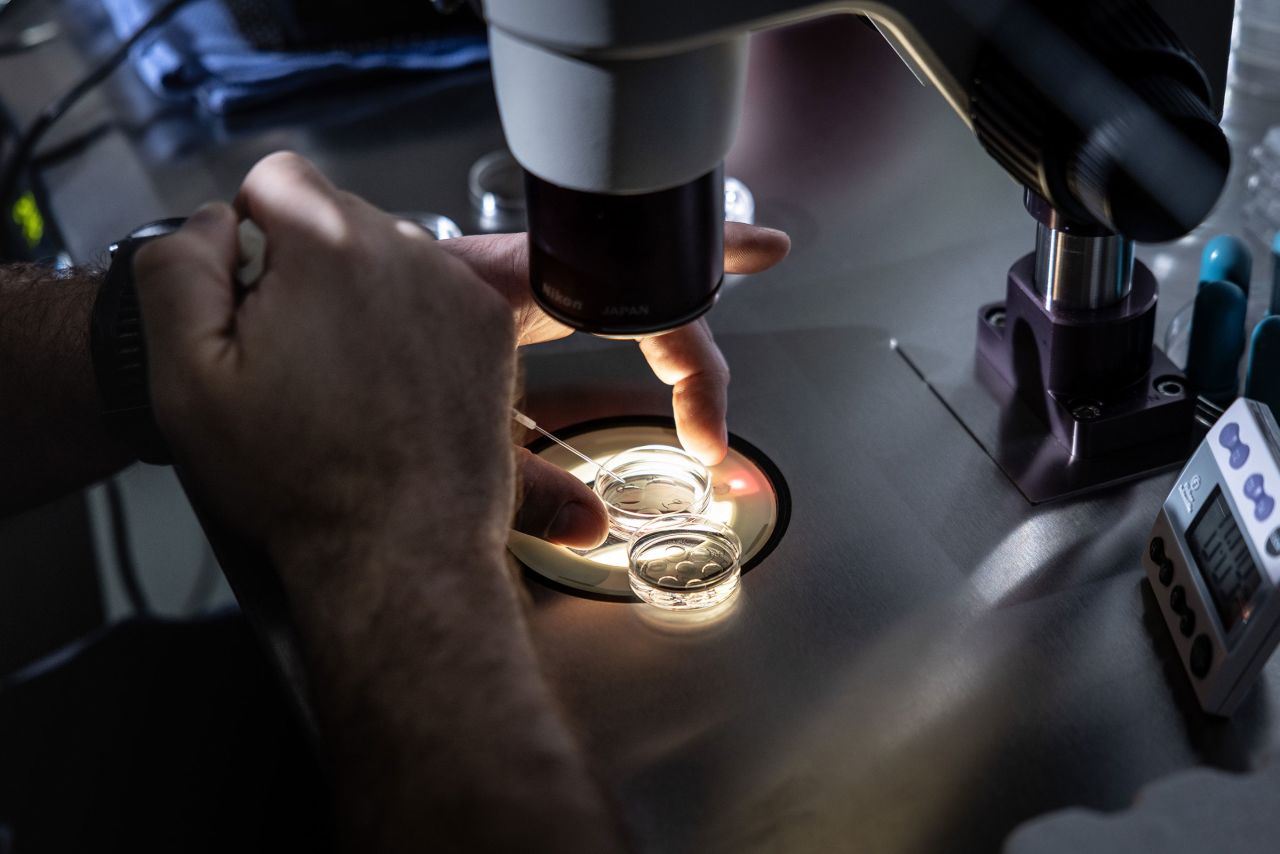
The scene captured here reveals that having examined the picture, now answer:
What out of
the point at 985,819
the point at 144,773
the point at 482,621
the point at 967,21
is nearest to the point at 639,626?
the point at 482,621

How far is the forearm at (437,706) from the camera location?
0.64 metres

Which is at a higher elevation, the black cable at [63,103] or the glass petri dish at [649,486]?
the black cable at [63,103]

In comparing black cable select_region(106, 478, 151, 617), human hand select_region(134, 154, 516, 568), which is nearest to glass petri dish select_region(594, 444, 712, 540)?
human hand select_region(134, 154, 516, 568)

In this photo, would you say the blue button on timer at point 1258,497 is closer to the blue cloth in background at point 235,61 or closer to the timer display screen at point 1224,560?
the timer display screen at point 1224,560

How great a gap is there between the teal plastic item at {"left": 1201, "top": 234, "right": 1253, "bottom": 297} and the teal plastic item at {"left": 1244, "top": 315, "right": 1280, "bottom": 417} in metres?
0.07

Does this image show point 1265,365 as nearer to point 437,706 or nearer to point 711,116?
point 711,116

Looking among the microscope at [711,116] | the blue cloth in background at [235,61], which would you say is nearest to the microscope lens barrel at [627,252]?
the microscope at [711,116]

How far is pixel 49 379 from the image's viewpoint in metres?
0.97

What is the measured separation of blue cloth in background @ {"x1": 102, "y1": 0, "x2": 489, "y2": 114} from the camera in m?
1.37

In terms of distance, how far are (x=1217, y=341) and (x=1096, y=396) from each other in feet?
0.32

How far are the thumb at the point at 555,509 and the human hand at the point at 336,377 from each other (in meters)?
0.09

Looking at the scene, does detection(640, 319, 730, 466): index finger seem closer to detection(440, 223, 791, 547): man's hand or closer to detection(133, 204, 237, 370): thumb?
detection(440, 223, 791, 547): man's hand

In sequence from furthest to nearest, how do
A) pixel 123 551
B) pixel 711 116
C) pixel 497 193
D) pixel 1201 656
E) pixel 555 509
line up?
pixel 123 551 < pixel 497 193 < pixel 555 509 < pixel 1201 656 < pixel 711 116

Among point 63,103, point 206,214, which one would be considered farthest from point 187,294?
point 63,103
